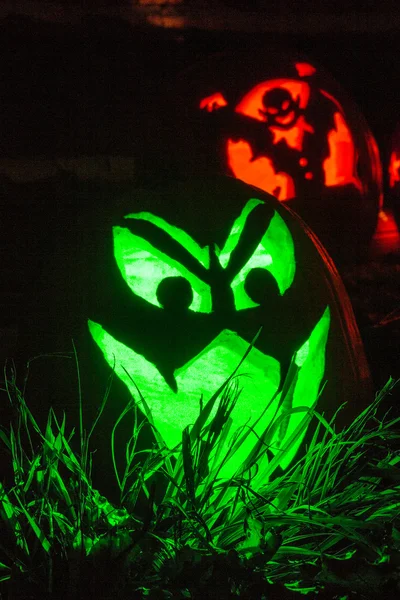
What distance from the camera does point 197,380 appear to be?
6.67ft

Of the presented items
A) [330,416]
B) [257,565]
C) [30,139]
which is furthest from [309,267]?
[30,139]

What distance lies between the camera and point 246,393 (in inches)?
81.1

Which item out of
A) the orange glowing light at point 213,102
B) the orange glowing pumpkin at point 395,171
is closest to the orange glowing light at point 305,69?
the orange glowing light at point 213,102

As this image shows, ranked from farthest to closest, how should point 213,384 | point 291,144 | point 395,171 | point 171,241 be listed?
point 395,171, point 291,144, point 171,241, point 213,384

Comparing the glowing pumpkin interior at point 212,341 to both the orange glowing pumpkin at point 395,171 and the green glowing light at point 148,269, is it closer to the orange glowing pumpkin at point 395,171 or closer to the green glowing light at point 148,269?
the green glowing light at point 148,269

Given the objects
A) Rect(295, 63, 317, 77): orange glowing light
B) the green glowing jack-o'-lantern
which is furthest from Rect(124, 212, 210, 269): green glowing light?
Rect(295, 63, 317, 77): orange glowing light

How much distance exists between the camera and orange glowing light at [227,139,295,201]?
4289mm

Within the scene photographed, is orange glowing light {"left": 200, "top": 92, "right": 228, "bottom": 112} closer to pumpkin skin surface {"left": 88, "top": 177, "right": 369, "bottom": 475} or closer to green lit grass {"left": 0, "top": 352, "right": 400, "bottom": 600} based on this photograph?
pumpkin skin surface {"left": 88, "top": 177, "right": 369, "bottom": 475}

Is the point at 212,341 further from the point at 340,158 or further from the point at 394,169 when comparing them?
the point at 394,169

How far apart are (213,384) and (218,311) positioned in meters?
0.20

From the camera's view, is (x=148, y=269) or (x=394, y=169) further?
(x=394, y=169)

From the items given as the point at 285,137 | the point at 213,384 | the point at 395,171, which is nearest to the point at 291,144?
the point at 285,137

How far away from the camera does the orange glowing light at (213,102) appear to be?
4.38 metres

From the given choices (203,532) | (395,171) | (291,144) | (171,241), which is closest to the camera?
(203,532)
